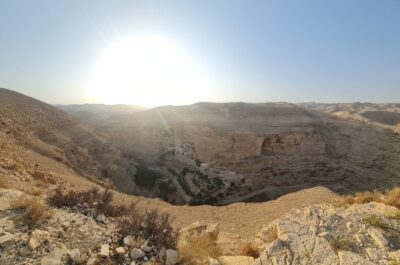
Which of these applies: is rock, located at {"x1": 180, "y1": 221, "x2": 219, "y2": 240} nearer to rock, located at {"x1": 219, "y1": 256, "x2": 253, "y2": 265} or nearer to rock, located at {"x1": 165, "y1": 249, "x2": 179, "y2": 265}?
rock, located at {"x1": 219, "y1": 256, "x2": 253, "y2": 265}

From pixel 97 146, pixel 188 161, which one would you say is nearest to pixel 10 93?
pixel 97 146

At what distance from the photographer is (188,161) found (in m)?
31.6

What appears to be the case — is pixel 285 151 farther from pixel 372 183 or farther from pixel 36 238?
pixel 36 238

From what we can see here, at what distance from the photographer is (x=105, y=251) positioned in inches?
177

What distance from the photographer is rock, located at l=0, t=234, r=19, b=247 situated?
4334 millimetres

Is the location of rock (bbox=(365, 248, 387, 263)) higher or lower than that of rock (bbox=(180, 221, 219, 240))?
higher

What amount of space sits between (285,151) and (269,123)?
17.8 ft

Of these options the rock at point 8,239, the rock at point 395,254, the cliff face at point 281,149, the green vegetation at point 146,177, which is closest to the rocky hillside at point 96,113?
the cliff face at point 281,149

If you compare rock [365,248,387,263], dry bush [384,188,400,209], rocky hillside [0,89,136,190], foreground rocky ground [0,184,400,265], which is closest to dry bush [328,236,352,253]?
foreground rocky ground [0,184,400,265]

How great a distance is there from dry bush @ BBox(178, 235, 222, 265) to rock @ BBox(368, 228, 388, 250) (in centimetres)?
284

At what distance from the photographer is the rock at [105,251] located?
14.5 ft

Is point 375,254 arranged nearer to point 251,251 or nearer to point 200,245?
point 251,251

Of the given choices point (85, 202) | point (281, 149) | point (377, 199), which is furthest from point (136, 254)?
point (281, 149)

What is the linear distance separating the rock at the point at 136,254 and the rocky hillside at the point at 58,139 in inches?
483
